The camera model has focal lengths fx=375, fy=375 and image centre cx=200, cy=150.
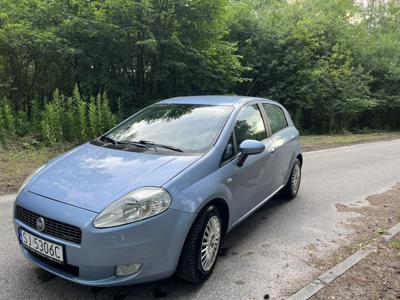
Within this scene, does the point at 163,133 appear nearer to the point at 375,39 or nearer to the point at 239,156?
the point at 239,156

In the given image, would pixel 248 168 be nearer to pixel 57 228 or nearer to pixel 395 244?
pixel 395 244

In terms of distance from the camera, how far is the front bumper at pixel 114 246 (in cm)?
269

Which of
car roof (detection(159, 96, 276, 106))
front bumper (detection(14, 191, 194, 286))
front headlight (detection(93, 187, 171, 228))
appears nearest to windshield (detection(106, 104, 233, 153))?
car roof (detection(159, 96, 276, 106))

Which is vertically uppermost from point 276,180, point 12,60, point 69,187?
point 12,60

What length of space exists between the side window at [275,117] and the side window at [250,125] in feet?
Result: 1.12

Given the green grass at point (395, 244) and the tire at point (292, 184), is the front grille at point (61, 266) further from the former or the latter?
the tire at point (292, 184)

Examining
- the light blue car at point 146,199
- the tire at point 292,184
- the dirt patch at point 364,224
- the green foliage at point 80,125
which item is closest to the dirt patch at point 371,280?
the dirt patch at point 364,224

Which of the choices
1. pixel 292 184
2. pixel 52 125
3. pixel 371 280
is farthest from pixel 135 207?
pixel 52 125

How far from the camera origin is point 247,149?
3.71m

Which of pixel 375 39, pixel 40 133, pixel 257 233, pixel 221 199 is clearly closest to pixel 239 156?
pixel 221 199

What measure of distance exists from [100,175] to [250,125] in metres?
1.99

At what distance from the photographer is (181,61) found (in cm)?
1236

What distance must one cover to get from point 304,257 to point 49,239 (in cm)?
250

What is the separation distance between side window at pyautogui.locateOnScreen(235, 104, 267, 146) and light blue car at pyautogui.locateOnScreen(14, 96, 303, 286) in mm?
23
